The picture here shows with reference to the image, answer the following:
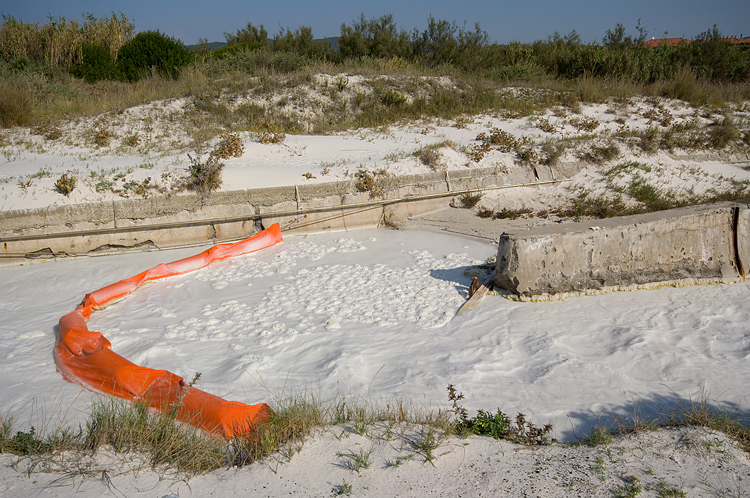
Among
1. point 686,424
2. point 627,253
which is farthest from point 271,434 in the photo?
point 627,253

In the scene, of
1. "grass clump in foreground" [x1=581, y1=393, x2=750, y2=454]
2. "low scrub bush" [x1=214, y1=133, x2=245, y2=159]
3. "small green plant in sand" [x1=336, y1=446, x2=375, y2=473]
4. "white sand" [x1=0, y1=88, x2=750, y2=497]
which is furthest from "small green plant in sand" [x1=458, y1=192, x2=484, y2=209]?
"small green plant in sand" [x1=336, y1=446, x2=375, y2=473]

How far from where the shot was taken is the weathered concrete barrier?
18.4 feet

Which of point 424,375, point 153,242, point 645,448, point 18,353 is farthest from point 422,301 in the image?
point 153,242

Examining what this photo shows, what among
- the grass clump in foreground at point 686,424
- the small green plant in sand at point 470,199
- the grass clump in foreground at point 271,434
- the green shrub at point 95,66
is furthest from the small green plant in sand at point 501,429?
the green shrub at point 95,66

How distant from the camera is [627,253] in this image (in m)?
5.79

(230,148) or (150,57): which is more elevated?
(150,57)

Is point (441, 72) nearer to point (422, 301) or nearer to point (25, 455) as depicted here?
point (422, 301)

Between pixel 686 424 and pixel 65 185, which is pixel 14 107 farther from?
pixel 686 424

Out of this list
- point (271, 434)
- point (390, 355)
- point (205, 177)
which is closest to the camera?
point (271, 434)

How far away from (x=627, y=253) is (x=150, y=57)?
13.5 metres

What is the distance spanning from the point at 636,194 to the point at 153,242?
772 centimetres

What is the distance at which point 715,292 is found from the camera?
5695 mm

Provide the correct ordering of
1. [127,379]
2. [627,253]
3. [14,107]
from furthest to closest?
[14,107] → [627,253] → [127,379]

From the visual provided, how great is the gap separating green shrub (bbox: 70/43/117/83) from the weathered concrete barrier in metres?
12.7
